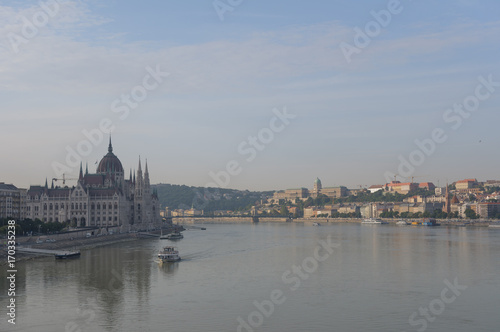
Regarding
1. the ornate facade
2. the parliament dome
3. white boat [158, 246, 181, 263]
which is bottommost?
white boat [158, 246, 181, 263]

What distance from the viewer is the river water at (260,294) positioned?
105 feet

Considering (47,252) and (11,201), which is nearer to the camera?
(47,252)

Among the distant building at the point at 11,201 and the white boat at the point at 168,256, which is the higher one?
the distant building at the point at 11,201

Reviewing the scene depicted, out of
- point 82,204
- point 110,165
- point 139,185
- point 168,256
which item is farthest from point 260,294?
point 110,165

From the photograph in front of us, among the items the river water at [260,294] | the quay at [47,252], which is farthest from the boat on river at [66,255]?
the river water at [260,294]

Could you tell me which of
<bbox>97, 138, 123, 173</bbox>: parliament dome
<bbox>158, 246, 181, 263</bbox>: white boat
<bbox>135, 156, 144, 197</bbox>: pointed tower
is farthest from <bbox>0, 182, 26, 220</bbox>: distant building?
<bbox>158, 246, 181, 263</bbox>: white boat

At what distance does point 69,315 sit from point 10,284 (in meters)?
10.8

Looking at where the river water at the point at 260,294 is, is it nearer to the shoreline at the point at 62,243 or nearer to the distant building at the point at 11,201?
the shoreline at the point at 62,243

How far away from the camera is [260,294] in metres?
40.2

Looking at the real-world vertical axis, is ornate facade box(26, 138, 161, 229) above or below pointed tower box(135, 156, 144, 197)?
below

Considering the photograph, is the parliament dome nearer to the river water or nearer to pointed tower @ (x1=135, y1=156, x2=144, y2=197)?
pointed tower @ (x1=135, y1=156, x2=144, y2=197)

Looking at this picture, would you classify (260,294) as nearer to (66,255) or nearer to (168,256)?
(168,256)

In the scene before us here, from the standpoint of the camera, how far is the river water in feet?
105

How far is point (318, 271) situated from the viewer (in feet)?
166
